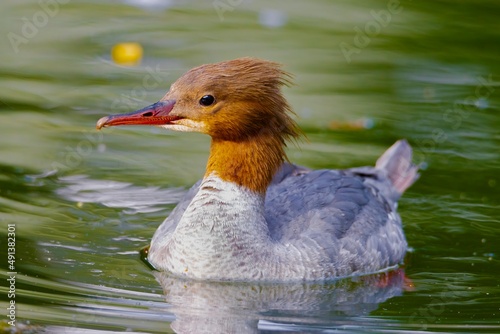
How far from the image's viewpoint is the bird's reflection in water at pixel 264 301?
7.76 metres

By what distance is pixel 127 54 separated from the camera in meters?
14.2

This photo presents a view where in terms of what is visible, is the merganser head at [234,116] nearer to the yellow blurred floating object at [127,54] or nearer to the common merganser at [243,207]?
the common merganser at [243,207]

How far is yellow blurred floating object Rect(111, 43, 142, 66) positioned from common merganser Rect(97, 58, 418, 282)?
4.93 meters

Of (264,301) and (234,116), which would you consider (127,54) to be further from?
(264,301)

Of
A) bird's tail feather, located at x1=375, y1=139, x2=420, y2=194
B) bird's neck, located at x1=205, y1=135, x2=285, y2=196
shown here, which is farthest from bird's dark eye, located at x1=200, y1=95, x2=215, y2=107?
bird's tail feather, located at x1=375, y1=139, x2=420, y2=194

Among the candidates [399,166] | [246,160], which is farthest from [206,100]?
[399,166]

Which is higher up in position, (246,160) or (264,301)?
(246,160)

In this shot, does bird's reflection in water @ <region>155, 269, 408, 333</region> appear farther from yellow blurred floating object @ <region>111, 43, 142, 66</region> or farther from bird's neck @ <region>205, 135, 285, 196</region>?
yellow blurred floating object @ <region>111, 43, 142, 66</region>

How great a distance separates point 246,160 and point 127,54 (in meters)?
5.79

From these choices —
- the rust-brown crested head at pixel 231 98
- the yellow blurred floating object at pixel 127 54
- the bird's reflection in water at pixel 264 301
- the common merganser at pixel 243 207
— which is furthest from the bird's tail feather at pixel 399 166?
the yellow blurred floating object at pixel 127 54

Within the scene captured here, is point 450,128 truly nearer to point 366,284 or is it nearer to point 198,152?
point 198,152

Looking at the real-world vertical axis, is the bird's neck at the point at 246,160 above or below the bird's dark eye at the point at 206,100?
below

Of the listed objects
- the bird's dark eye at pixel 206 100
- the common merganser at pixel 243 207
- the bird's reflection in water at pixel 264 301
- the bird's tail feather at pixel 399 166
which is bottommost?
the bird's reflection in water at pixel 264 301

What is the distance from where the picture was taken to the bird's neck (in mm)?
8766
